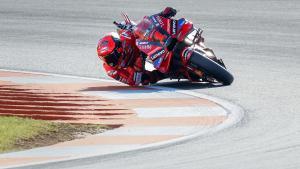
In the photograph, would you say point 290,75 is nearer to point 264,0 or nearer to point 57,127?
point 57,127

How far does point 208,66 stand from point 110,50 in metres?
1.58

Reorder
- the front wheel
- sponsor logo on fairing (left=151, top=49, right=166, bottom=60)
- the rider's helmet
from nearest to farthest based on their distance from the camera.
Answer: the front wheel < sponsor logo on fairing (left=151, top=49, right=166, bottom=60) < the rider's helmet

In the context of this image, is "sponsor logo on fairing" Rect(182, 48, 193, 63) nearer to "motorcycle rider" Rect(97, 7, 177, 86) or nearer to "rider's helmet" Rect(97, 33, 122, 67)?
"motorcycle rider" Rect(97, 7, 177, 86)

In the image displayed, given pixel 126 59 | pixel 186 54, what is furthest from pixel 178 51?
pixel 126 59

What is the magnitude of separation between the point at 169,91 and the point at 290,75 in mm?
2186

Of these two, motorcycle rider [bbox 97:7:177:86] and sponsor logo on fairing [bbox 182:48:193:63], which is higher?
sponsor logo on fairing [bbox 182:48:193:63]

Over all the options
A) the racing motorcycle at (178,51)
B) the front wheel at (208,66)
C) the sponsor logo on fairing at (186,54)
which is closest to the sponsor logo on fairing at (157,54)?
the racing motorcycle at (178,51)

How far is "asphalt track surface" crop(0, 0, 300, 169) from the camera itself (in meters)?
10.6

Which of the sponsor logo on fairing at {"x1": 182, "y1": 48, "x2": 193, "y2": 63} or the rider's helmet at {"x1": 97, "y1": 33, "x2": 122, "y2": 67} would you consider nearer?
the sponsor logo on fairing at {"x1": 182, "y1": 48, "x2": 193, "y2": 63}

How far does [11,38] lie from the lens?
2394cm

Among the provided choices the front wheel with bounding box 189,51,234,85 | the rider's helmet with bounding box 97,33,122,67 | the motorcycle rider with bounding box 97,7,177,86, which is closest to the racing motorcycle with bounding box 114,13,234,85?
the front wheel with bounding box 189,51,234,85

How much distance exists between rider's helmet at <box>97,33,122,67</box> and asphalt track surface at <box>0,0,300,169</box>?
0.94 metres

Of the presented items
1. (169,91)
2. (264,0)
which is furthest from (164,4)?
→ (169,91)

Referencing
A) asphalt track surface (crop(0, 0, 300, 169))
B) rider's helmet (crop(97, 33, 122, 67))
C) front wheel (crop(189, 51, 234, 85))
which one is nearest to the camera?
asphalt track surface (crop(0, 0, 300, 169))
